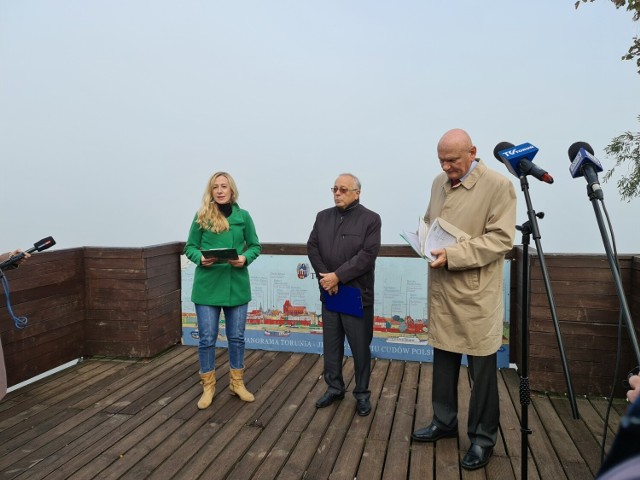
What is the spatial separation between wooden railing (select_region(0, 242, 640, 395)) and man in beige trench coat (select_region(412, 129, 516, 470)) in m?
1.29

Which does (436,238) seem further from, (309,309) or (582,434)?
(309,309)

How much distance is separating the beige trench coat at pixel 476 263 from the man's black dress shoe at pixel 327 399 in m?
1.07

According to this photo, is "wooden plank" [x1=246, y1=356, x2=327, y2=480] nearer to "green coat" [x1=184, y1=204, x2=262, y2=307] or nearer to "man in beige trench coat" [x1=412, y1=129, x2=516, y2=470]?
"green coat" [x1=184, y1=204, x2=262, y2=307]

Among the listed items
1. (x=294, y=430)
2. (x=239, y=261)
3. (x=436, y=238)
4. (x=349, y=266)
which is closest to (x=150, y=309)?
(x=239, y=261)

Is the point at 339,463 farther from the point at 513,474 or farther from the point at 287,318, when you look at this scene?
the point at 287,318

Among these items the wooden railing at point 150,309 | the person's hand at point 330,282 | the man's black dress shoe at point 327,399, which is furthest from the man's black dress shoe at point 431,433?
the wooden railing at point 150,309

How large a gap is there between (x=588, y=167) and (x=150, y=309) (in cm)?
393

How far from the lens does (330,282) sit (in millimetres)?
3221

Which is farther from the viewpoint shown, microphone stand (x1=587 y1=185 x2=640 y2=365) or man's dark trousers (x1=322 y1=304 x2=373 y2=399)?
man's dark trousers (x1=322 y1=304 x2=373 y2=399)

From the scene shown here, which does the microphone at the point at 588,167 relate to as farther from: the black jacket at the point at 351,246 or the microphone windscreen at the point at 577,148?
the black jacket at the point at 351,246

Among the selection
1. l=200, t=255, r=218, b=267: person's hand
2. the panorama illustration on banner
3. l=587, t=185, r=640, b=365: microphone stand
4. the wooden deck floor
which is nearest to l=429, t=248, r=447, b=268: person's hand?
l=587, t=185, r=640, b=365: microphone stand

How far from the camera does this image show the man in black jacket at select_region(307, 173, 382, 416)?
3.23m

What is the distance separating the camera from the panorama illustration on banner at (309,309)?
4.40 m

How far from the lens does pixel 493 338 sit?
2580mm
